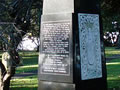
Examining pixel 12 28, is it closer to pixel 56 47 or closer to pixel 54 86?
pixel 56 47

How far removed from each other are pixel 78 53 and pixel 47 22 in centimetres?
104

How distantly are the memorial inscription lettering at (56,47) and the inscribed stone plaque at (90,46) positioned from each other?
305 mm

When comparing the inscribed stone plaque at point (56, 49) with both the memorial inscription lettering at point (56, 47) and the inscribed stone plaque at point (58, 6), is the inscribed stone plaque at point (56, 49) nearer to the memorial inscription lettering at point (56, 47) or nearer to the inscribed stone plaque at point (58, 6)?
the memorial inscription lettering at point (56, 47)

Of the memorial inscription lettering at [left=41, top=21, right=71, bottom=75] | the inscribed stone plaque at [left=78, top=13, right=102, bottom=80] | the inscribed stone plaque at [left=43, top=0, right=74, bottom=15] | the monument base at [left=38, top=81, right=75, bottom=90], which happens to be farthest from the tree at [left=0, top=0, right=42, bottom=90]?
the inscribed stone plaque at [left=78, top=13, right=102, bottom=80]

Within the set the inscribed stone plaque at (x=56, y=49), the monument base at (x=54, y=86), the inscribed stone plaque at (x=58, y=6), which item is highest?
the inscribed stone plaque at (x=58, y=6)

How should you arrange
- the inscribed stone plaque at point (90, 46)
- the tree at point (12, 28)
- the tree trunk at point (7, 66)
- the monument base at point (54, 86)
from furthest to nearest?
the tree trunk at point (7, 66), the tree at point (12, 28), the inscribed stone plaque at point (90, 46), the monument base at point (54, 86)

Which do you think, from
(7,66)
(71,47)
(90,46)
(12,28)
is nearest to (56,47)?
(71,47)

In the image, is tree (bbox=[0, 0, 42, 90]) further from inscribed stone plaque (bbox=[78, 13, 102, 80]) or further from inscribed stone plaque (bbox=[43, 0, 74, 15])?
inscribed stone plaque (bbox=[78, 13, 102, 80])

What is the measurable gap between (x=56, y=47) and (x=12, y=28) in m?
2.66

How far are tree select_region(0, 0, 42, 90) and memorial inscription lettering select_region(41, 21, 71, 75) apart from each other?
6.63 ft

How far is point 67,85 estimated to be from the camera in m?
6.53

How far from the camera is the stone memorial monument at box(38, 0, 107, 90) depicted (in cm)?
652

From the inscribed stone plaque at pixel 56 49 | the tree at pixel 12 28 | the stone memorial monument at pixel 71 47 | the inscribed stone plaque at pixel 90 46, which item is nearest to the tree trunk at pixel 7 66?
the tree at pixel 12 28

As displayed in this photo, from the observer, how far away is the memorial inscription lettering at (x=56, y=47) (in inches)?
259
